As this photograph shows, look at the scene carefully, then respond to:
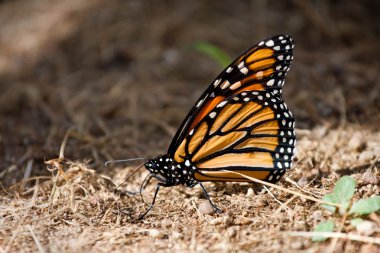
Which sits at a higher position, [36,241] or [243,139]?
[243,139]

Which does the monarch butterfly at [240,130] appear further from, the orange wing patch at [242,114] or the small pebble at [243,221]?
the small pebble at [243,221]

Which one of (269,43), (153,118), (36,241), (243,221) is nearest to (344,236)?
(243,221)

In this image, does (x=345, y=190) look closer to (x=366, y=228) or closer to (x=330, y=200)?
(x=330, y=200)

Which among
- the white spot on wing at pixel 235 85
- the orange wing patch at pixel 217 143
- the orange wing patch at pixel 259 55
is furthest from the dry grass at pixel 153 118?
the orange wing patch at pixel 259 55

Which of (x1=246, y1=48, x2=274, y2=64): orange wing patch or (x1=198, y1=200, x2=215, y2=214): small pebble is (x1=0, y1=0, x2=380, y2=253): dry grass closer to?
(x1=198, y1=200, x2=215, y2=214): small pebble

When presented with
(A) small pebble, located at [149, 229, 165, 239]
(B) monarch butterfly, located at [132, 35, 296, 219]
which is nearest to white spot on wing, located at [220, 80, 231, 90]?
(B) monarch butterfly, located at [132, 35, 296, 219]
